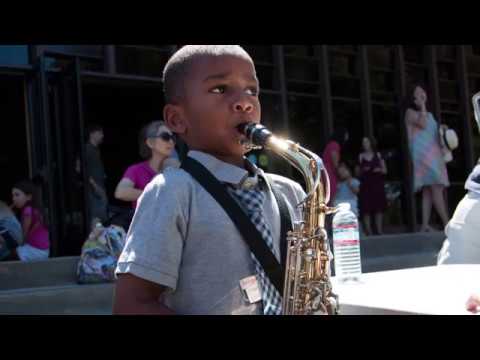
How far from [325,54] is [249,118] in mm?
9520

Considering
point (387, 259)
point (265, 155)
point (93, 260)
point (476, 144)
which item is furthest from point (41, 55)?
point (476, 144)

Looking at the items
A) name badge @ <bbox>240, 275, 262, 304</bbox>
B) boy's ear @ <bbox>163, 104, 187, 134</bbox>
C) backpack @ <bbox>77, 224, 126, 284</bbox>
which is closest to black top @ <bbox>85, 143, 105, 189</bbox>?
backpack @ <bbox>77, 224, 126, 284</bbox>

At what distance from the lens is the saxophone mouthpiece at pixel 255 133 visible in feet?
5.49

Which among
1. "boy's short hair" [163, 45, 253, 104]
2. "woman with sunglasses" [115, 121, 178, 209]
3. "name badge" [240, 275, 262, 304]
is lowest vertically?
"name badge" [240, 275, 262, 304]

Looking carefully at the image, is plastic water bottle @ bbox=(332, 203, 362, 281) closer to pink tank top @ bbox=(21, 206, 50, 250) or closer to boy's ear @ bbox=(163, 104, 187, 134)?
boy's ear @ bbox=(163, 104, 187, 134)

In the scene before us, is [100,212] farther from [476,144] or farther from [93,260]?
[476,144]

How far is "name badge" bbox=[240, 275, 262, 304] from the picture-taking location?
62.4 inches

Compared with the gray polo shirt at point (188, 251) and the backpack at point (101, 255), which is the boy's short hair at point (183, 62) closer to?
the gray polo shirt at point (188, 251)

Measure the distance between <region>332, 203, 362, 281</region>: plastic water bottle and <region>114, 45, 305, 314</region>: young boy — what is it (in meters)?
0.85

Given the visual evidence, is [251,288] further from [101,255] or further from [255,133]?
[101,255]

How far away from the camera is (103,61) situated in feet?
28.1

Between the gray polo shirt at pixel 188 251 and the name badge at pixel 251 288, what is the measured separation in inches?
0.6

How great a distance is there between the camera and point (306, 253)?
5.57 feet

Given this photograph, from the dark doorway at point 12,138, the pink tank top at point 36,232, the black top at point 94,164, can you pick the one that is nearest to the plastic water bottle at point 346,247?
the pink tank top at point 36,232
